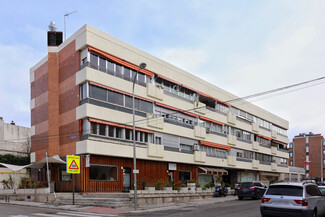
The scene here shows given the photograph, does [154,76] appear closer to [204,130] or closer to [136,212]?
[204,130]

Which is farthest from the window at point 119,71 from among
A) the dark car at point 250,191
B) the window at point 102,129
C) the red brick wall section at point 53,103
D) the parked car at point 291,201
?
the parked car at point 291,201

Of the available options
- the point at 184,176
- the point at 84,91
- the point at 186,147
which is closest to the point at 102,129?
the point at 84,91

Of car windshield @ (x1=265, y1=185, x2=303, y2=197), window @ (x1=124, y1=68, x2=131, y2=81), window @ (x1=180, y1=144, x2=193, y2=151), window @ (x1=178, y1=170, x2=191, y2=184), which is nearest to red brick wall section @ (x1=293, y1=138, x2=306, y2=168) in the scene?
window @ (x1=178, y1=170, x2=191, y2=184)

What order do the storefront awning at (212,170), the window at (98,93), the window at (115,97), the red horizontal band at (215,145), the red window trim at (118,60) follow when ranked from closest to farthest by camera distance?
the window at (98,93), the red window trim at (118,60), the window at (115,97), the storefront awning at (212,170), the red horizontal band at (215,145)

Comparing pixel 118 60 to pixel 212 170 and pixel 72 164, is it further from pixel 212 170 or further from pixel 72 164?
pixel 212 170

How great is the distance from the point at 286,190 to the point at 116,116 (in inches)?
755

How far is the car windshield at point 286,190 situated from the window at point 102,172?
17.9 m

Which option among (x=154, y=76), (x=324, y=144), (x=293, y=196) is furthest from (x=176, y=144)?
(x=324, y=144)

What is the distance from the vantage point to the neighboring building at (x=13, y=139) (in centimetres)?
5028

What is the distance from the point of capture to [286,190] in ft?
43.4

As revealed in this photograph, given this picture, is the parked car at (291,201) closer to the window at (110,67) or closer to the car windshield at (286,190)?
the car windshield at (286,190)

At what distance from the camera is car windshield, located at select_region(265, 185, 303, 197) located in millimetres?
12969

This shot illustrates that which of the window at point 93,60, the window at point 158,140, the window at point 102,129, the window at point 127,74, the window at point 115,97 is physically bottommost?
the window at point 158,140

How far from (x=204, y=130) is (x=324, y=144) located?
255 feet
